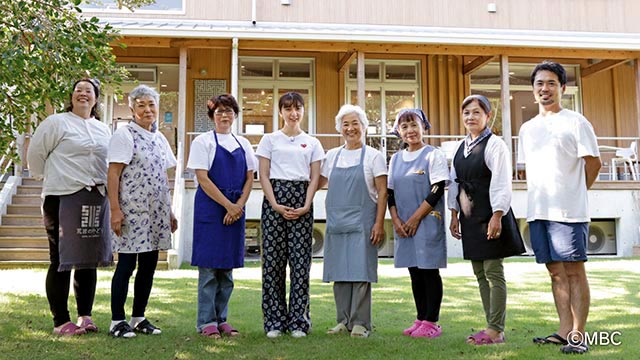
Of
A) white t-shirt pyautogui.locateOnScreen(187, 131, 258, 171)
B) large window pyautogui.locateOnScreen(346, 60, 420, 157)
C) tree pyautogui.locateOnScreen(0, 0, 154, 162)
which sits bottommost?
white t-shirt pyautogui.locateOnScreen(187, 131, 258, 171)

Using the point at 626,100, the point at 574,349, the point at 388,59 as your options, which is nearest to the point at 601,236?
the point at 626,100

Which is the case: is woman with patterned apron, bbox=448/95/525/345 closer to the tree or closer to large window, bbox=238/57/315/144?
the tree

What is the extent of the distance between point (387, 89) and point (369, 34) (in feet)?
8.94

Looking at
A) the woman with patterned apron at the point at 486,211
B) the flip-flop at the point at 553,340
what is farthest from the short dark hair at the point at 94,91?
the flip-flop at the point at 553,340

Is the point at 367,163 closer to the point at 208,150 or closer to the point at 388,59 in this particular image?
the point at 208,150

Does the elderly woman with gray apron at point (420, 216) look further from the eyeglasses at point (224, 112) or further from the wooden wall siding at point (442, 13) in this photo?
the wooden wall siding at point (442, 13)

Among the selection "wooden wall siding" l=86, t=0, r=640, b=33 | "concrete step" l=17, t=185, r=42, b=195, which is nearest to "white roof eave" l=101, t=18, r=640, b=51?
"wooden wall siding" l=86, t=0, r=640, b=33

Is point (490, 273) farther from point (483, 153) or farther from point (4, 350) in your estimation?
point (4, 350)

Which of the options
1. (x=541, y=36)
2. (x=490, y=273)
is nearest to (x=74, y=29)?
(x=490, y=273)

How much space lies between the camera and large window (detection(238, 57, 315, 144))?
1312 cm

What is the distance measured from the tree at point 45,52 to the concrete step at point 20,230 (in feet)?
13.6

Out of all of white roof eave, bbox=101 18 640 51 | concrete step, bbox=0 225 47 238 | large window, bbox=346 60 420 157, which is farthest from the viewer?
large window, bbox=346 60 420 157

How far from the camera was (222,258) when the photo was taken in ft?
12.3

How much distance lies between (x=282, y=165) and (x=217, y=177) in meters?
0.45
